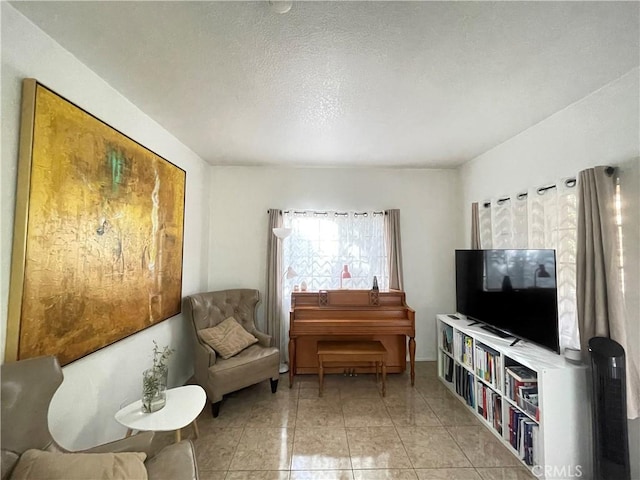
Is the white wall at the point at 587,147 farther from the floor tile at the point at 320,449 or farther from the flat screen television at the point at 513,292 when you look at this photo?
the floor tile at the point at 320,449

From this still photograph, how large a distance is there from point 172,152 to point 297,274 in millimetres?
2010

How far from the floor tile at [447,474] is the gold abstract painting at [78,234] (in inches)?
91.8

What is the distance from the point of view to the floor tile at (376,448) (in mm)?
1957

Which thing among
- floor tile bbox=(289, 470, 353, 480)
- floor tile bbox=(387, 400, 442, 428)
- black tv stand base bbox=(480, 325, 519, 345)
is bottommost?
floor tile bbox=(289, 470, 353, 480)

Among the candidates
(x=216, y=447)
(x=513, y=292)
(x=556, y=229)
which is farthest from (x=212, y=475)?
(x=556, y=229)

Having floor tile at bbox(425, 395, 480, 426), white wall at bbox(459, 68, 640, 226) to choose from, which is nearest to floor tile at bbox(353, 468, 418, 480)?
floor tile at bbox(425, 395, 480, 426)

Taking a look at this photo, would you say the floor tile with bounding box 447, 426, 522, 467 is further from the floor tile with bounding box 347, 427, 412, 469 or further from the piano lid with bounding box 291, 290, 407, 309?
the piano lid with bounding box 291, 290, 407, 309

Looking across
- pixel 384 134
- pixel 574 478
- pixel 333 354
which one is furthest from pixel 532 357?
pixel 384 134

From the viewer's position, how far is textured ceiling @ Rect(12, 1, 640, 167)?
1281 millimetres

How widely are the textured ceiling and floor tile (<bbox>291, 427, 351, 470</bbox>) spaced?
2.65 meters

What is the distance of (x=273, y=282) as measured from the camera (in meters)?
3.56

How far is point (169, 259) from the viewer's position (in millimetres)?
2627

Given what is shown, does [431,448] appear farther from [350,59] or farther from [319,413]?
[350,59]

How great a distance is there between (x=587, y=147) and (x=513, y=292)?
1.21 m
